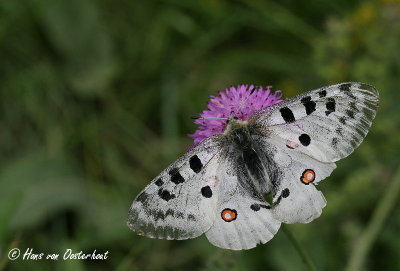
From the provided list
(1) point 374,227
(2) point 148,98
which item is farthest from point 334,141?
(2) point 148,98

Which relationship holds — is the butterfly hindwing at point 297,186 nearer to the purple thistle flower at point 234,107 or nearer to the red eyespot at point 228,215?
the red eyespot at point 228,215

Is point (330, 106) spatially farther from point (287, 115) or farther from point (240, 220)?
point (240, 220)

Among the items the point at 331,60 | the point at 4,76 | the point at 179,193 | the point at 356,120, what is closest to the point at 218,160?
the point at 179,193

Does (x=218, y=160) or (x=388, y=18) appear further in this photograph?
(x=388, y=18)

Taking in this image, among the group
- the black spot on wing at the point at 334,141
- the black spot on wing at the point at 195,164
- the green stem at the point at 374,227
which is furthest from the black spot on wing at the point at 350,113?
the green stem at the point at 374,227

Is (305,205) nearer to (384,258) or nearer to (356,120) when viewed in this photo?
(356,120)
